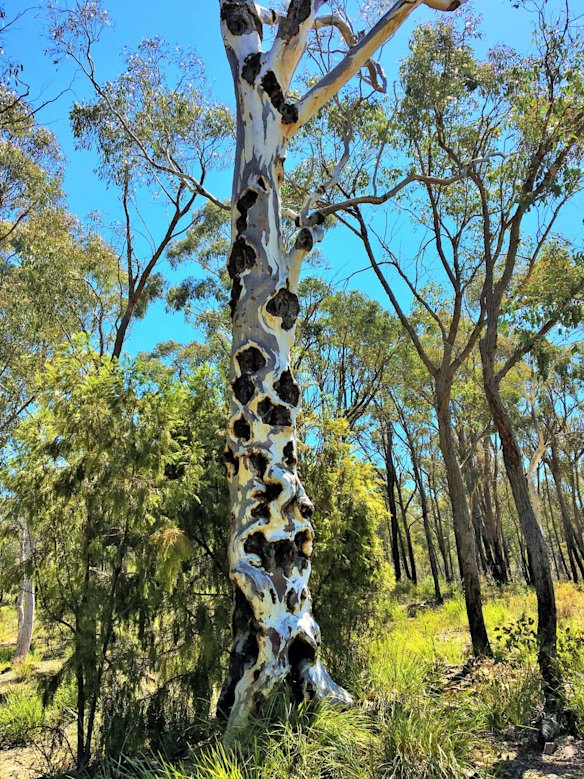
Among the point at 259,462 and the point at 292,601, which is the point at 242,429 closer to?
the point at 259,462

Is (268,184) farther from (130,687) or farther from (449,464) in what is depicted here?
(449,464)

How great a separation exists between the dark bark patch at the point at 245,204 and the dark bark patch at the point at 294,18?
1.61m

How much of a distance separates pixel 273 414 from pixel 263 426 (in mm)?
130

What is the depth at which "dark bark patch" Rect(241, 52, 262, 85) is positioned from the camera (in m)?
5.03

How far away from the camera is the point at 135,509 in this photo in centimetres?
405

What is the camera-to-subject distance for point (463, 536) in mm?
8156

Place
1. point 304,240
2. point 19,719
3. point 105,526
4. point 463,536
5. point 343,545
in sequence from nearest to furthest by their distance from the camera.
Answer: point 105,526, point 304,240, point 343,545, point 19,719, point 463,536

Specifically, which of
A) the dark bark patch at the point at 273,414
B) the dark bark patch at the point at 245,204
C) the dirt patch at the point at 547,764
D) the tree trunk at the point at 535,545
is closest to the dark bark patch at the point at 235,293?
the dark bark patch at the point at 245,204

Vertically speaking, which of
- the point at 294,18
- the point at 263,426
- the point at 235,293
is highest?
the point at 294,18

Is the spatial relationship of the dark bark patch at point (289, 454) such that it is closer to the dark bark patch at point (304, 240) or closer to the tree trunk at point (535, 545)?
the dark bark patch at point (304, 240)

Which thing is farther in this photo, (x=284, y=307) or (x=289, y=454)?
(x=284, y=307)

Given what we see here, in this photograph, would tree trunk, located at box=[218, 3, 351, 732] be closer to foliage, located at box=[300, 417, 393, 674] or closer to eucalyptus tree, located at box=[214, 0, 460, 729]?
eucalyptus tree, located at box=[214, 0, 460, 729]

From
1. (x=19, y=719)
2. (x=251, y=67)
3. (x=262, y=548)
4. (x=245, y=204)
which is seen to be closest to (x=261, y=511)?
(x=262, y=548)

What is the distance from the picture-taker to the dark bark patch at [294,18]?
5141 mm
